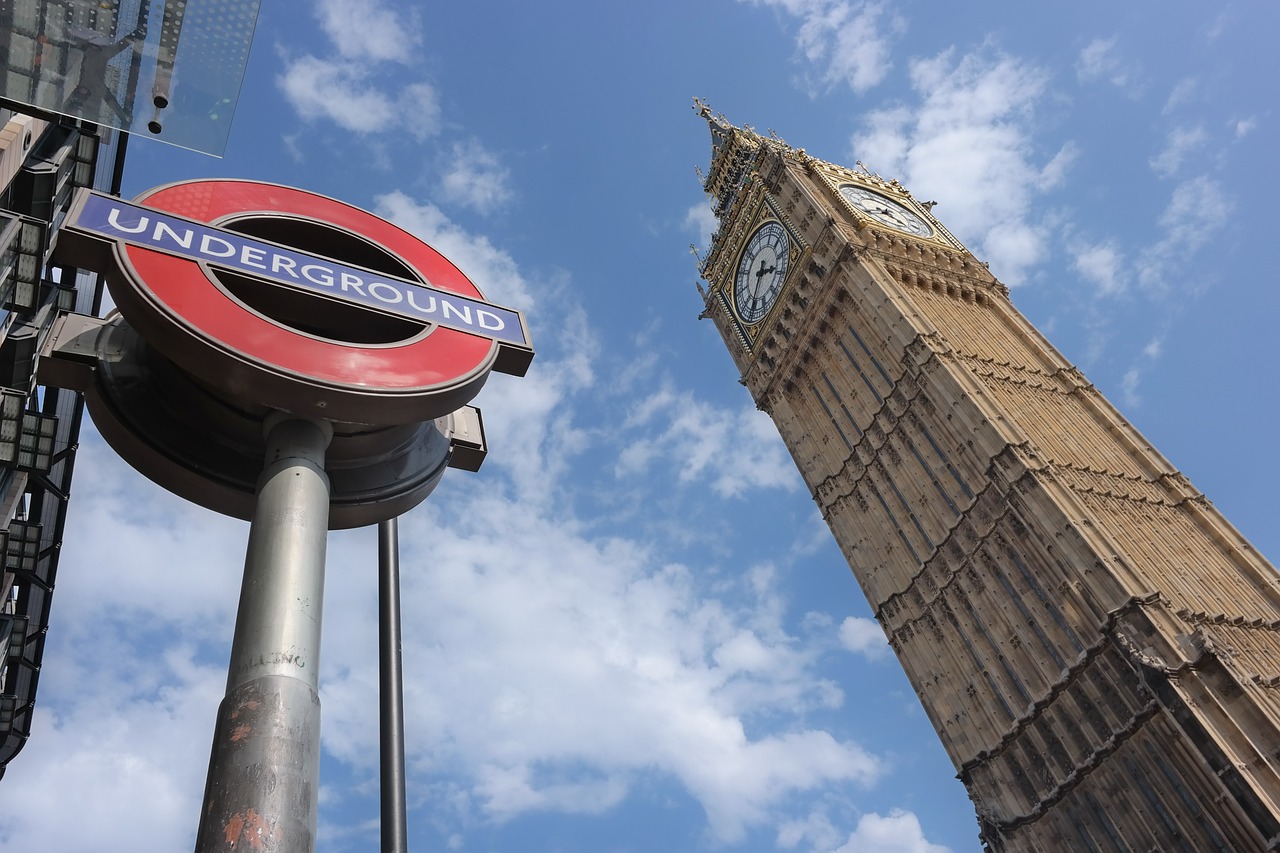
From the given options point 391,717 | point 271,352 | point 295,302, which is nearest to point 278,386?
point 271,352

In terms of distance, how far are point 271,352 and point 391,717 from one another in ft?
10.6

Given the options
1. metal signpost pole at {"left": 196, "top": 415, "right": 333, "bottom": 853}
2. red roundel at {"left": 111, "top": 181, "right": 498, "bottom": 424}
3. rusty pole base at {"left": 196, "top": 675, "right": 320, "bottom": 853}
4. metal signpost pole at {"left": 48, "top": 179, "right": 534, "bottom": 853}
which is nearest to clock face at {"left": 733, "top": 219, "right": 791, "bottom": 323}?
metal signpost pole at {"left": 48, "top": 179, "right": 534, "bottom": 853}

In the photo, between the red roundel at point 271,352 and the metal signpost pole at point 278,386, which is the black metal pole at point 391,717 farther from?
the red roundel at point 271,352

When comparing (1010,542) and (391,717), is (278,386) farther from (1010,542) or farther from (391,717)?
(1010,542)

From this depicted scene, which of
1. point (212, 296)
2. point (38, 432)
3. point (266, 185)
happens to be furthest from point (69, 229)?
point (38, 432)

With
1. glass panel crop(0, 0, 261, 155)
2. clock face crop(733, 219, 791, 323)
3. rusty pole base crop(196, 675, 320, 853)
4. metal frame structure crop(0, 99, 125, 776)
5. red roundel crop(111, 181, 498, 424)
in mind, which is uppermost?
clock face crop(733, 219, 791, 323)

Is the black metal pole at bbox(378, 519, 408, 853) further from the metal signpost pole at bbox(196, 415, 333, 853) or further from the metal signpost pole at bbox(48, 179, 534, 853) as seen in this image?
the metal signpost pole at bbox(196, 415, 333, 853)

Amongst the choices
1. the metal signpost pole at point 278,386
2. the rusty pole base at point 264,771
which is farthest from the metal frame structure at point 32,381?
the rusty pole base at point 264,771

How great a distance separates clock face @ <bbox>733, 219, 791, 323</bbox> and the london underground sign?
42616 millimetres

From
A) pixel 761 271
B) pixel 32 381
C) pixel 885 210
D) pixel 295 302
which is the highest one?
pixel 885 210

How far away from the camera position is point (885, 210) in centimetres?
5394

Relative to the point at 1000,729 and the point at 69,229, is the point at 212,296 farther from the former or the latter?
the point at 1000,729

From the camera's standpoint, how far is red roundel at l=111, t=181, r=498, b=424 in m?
7.79

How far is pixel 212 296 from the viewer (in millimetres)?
8172
